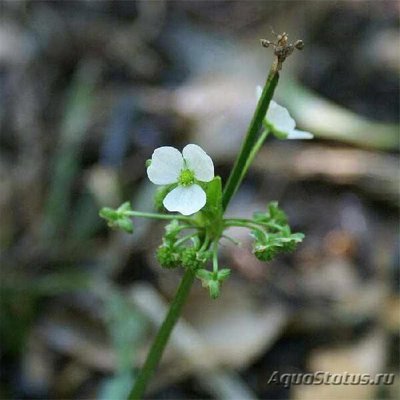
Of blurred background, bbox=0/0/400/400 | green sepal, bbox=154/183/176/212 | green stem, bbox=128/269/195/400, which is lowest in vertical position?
green stem, bbox=128/269/195/400

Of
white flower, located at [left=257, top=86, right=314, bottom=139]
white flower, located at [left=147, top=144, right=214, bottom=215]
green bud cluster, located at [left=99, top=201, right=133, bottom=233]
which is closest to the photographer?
white flower, located at [left=147, top=144, right=214, bottom=215]

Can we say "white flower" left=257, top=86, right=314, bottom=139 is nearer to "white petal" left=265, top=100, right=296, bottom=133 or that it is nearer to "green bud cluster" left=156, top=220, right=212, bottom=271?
"white petal" left=265, top=100, right=296, bottom=133

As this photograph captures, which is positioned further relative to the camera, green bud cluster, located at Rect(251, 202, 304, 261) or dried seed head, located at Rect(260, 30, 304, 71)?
green bud cluster, located at Rect(251, 202, 304, 261)

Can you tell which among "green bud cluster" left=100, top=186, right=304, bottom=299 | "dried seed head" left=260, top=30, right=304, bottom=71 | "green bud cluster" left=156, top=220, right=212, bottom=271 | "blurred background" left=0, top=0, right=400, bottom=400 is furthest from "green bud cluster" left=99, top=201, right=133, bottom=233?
"blurred background" left=0, top=0, right=400, bottom=400

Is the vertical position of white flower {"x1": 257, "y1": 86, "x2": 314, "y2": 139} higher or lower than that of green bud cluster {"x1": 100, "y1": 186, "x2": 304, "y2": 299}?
higher

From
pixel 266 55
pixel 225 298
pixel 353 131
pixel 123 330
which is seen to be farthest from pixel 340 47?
pixel 123 330

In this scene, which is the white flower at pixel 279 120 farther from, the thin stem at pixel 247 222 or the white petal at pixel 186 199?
the white petal at pixel 186 199
